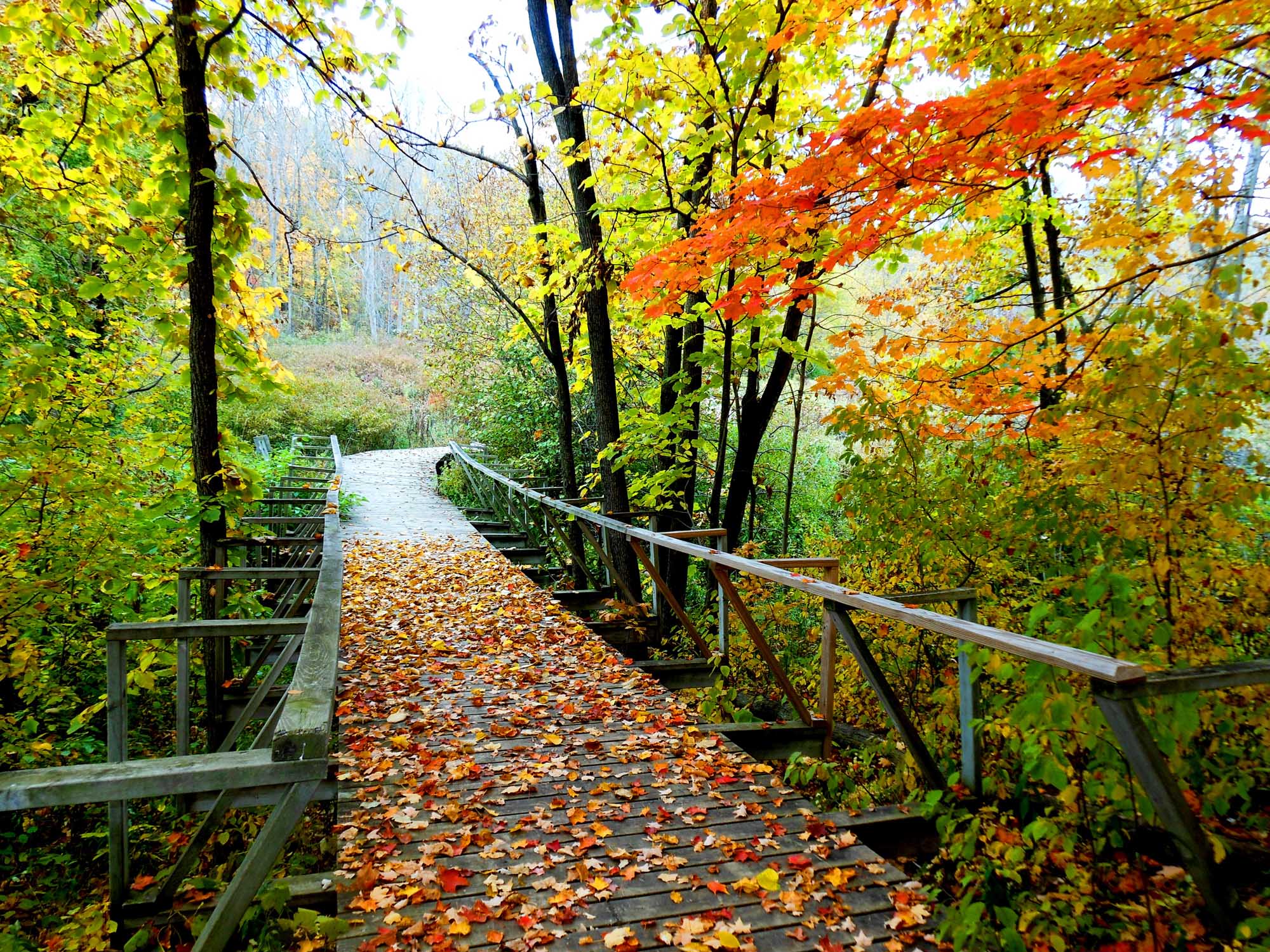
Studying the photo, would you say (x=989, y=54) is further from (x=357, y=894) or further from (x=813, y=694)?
(x=357, y=894)

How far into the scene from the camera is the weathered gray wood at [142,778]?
156 centimetres

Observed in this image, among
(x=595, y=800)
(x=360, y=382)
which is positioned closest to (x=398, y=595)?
(x=595, y=800)

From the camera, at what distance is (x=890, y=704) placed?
3426mm

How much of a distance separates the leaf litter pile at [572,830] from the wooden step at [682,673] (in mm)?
319

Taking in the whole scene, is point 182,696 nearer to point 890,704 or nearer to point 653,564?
point 653,564

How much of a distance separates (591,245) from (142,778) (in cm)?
690

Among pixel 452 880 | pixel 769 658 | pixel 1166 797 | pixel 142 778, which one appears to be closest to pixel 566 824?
pixel 452 880

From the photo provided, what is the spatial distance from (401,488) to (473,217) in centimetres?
832

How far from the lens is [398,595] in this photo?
8125 millimetres

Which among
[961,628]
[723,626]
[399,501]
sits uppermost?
[961,628]

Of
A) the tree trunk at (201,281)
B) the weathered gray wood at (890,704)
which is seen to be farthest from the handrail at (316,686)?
the weathered gray wood at (890,704)

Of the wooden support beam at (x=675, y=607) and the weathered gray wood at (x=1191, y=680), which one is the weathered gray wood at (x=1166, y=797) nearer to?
the weathered gray wood at (x=1191, y=680)

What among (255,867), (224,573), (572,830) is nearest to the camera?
(255,867)

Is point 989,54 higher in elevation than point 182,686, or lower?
higher
